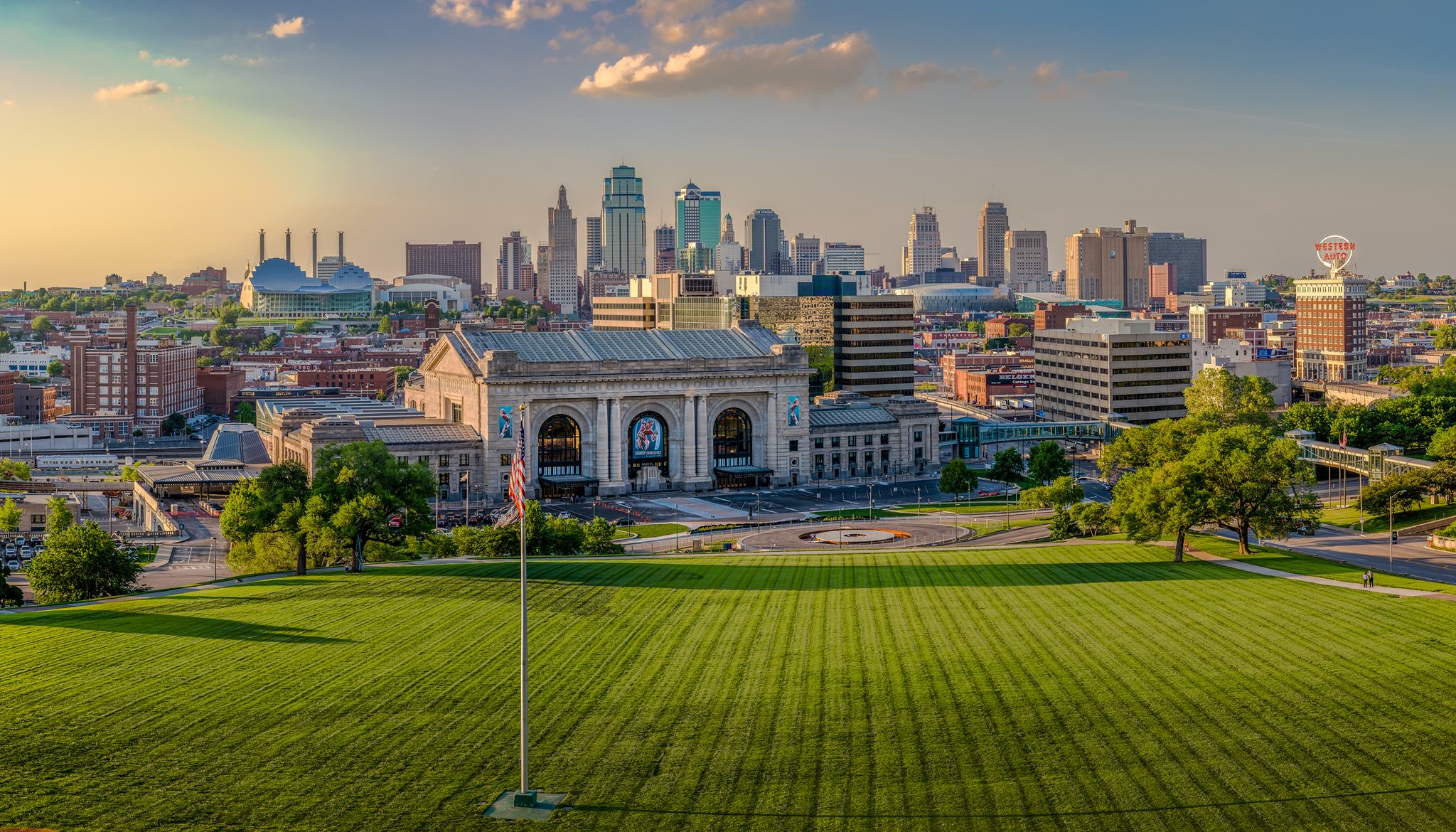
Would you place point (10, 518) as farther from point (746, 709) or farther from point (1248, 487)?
point (1248, 487)

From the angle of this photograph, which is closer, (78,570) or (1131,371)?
(78,570)

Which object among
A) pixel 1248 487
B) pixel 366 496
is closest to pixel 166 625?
pixel 366 496

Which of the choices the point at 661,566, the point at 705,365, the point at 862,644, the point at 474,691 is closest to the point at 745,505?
the point at 705,365

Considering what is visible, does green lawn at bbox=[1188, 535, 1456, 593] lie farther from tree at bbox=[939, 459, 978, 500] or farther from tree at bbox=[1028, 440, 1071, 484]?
tree at bbox=[1028, 440, 1071, 484]

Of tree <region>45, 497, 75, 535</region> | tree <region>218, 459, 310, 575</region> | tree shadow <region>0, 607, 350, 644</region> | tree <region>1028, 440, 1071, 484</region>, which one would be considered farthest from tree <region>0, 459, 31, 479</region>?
tree <region>1028, 440, 1071, 484</region>

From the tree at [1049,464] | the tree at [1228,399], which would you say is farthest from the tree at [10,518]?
the tree at [1228,399]

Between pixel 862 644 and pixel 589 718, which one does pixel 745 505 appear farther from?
pixel 589 718
